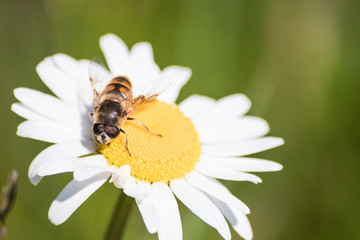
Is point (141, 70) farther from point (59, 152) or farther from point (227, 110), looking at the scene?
point (59, 152)

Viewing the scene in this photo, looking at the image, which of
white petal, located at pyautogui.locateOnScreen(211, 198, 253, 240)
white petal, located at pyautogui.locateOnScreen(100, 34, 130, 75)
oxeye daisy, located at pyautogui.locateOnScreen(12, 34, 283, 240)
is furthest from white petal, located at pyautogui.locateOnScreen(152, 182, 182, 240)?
white petal, located at pyautogui.locateOnScreen(100, 34, 130, 75)

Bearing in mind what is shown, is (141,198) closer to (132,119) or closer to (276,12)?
(132,119)

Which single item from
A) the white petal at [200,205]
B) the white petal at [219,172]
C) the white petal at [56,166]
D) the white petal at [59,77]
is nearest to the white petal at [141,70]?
the white petal at [59,77]

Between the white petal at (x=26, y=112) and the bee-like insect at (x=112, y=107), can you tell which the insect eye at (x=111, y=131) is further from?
the white petal at (x=26, y=112)

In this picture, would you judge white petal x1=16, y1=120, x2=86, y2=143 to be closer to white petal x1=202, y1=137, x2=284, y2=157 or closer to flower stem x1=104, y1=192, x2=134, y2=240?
flower stem x1=104, y1=192, x2=134, y2=240

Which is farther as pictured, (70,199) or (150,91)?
(150,91)

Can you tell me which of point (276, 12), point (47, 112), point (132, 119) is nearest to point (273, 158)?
point (276, 12)

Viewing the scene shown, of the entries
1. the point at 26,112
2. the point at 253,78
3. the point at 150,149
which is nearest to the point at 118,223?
the point at 150,149
